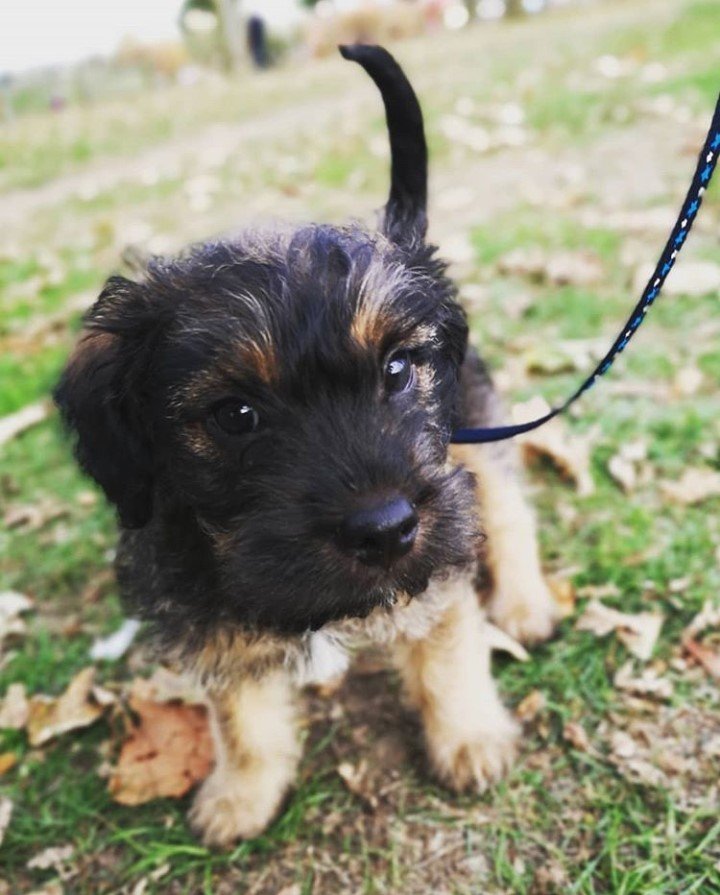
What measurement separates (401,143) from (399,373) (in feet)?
2.59

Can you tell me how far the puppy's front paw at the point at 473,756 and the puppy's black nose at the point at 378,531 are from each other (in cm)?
115

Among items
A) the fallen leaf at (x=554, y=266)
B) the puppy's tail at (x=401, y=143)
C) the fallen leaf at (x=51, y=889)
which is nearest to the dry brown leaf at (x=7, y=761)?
the fallen leaf at (x=51, y=889)

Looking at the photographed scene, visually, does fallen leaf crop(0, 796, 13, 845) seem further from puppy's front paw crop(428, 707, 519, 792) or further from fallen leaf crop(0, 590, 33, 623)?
puppy's front paw crop(428, 707, 519, 792)

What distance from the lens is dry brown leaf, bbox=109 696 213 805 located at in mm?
3008

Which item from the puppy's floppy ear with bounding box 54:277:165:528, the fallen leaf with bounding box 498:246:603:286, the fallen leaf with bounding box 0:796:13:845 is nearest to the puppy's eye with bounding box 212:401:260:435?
the puppy's floppy ear with bounding box 54:277:165:528

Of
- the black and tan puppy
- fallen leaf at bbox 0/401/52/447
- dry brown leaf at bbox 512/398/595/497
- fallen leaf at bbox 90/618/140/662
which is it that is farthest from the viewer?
fallen leaf at bbox 0/401/52/447

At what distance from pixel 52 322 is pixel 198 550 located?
16.5 ft

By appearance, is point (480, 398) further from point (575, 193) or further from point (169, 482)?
point (575, 193)

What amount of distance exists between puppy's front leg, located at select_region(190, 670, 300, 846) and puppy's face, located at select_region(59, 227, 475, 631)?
18.9 inches

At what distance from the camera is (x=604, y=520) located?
3729 mm

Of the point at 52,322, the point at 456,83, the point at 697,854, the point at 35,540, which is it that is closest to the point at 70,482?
the point at 35,540

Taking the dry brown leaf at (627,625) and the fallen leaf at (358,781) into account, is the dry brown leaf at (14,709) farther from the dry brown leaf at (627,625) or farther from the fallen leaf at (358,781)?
the dry brown leaf at (627,625)

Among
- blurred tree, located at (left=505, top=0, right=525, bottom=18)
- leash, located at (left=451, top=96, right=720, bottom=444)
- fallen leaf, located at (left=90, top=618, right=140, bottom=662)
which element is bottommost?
fallen leaf, located at (left=90, top=618, right=140, bottom=662)

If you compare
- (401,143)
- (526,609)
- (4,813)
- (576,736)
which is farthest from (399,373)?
(4,813)
